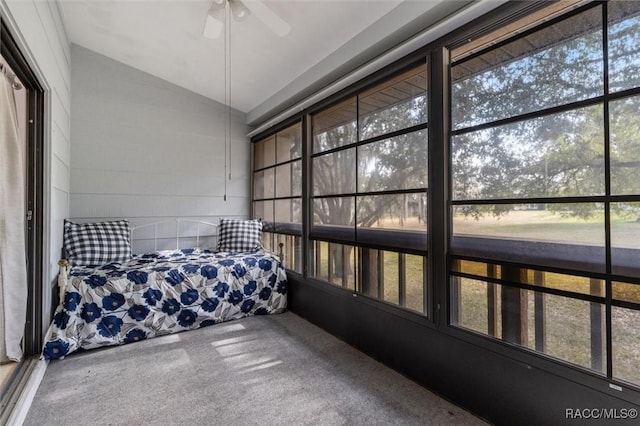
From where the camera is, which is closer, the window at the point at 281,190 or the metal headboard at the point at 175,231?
the window at the point at 281,190

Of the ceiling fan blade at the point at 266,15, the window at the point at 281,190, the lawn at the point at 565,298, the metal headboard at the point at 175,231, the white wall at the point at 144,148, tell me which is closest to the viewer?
the lawn at the point at 565,298

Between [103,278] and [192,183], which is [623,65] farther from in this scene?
[192,183]

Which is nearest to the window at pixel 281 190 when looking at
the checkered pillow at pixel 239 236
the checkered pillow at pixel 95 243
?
the checkered pillow at pixel 239 236

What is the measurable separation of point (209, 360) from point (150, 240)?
1.99 m

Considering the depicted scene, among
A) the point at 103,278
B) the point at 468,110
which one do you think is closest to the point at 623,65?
the point at 468,110

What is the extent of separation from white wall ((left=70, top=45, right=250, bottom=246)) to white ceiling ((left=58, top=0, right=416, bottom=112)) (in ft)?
0.82

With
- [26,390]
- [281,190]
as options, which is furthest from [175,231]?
[26,390]

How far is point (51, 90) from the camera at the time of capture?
226 centimetres

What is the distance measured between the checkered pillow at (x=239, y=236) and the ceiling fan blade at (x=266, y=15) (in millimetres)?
2311

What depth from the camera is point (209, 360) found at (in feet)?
7.64

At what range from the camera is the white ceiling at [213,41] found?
2.25 m

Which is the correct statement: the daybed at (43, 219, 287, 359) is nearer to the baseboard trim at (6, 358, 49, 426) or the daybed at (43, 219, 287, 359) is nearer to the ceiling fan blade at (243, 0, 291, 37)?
the baseboard trim at (6, 358, 49, 426)

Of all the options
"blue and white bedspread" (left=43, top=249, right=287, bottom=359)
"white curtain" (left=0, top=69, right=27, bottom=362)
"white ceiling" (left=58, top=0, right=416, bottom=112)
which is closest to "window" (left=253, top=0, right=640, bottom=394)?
"white ceiling" (left=58, top=0, right=416, bottom=112)

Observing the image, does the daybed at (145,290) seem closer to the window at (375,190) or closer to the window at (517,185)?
the window at (375,190)
